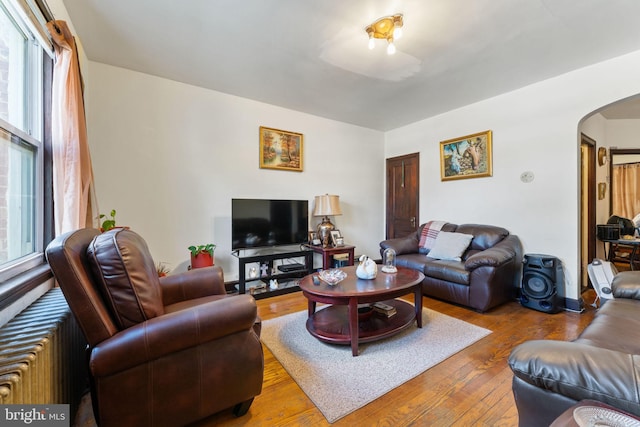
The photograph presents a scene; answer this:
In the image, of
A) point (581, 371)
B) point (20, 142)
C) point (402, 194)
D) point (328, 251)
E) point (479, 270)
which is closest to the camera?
point (581, 371)

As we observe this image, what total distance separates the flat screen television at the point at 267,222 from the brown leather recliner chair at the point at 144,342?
190 centimetres

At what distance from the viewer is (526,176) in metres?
3.22

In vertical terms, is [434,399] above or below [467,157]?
below

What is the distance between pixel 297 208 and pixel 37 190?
258 centimetres

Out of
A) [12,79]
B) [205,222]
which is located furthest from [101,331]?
[205,222]

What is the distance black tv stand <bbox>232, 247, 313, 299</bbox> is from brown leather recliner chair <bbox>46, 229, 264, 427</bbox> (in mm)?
1876

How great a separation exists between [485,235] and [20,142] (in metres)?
4.40

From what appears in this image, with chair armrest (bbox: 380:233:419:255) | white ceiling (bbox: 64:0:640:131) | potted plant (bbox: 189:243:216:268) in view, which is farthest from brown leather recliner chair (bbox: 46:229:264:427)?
chair armrest (bbox: 380:233:419:255)

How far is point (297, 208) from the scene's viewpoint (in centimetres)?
376

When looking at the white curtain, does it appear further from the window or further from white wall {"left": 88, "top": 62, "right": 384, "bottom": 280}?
white wall {"left": 88, "top": 62, "right": 384, "bottom": 280}

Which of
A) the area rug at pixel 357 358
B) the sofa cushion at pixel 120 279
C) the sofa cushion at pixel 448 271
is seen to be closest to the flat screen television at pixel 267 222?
the area rug at pixel 357 358

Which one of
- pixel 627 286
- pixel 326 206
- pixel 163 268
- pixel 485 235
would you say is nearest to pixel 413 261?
pixel 485 235

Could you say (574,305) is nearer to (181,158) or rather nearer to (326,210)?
(326,210)

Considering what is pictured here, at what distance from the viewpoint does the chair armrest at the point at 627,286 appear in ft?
5.69
